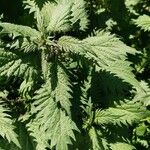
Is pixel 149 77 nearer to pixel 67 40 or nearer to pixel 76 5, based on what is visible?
pixel 76 5

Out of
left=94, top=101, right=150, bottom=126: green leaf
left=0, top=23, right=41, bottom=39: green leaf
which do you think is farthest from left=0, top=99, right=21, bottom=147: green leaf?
left=94, top=101, right=150, bottom=126: green leaf

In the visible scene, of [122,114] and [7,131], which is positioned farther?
[122,114]

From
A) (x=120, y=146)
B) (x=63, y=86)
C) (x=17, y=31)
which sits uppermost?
(x=17, y=31)

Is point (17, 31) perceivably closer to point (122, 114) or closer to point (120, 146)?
point (122, 114)

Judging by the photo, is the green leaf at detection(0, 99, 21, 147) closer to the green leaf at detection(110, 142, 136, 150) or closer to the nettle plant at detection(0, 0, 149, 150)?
the nettle plant at detection(0, 0, 149, 150)

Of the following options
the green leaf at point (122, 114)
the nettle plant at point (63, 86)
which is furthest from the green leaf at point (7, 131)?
the green leaf at point (122, 114)

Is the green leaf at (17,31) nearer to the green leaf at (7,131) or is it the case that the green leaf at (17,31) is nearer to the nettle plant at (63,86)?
the nettle plant at (63,86)

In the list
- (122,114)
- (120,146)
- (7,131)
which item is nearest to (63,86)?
(7,131)

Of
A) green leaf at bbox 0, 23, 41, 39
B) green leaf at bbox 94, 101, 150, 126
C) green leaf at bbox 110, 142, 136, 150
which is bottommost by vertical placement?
green leaf at bbox 110, 142, 136, 150
